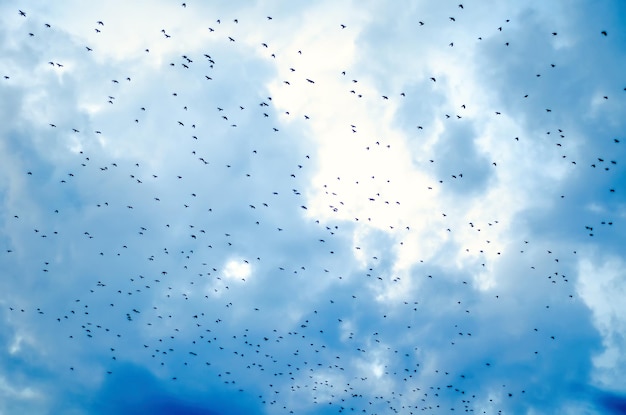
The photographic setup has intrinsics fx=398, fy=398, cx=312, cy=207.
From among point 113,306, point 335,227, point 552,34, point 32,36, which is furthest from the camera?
point 113,306

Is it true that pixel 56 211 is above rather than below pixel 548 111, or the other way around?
below

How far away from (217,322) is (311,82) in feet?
105

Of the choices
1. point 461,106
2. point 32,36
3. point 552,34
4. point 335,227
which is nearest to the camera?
point 552,34

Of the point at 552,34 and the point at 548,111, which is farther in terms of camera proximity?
the point at 548,111

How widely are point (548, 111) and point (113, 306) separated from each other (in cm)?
5140

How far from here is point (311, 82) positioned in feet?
110

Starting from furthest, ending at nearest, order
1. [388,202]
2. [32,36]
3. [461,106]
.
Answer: [388,202] → [461,106] → [32,36]

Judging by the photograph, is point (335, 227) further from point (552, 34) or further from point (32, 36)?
point (32, 36)

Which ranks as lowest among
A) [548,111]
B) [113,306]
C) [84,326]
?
[84,326]

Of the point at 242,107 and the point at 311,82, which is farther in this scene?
the point at 242,107

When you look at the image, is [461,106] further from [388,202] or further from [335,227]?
[335,227]

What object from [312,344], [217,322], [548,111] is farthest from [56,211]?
[548,111]

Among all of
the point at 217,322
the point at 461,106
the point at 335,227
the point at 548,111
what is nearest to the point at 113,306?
the point at 217,322

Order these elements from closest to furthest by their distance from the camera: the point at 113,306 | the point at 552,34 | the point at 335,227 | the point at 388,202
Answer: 1. the point at 552,34
2. the point at 388,202
3. the point at 335,227
4. the point at 113,306
